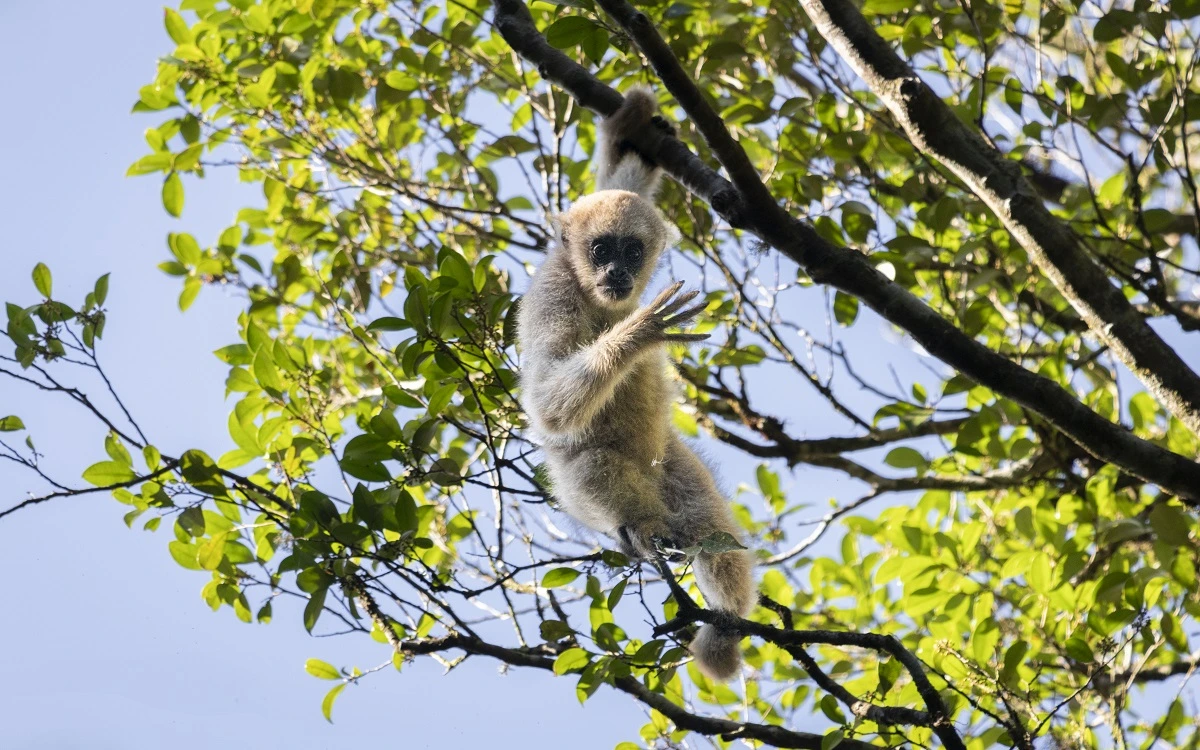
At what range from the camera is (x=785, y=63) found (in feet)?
20.7

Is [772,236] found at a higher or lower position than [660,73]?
lower

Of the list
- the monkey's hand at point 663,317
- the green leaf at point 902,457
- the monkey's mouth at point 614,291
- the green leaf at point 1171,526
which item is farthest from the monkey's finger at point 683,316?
the green leaf at point 1171,526

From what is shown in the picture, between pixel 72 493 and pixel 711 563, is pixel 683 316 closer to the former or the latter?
pixel 711 563

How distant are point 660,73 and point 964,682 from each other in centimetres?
298

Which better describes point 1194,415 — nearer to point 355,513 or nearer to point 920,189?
point 920,189

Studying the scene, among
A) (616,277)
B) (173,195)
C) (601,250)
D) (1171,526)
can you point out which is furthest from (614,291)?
(173,195)

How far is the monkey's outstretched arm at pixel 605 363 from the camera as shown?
438 cm

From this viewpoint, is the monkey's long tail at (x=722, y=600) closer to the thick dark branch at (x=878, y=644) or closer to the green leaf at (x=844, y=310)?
the thick dark branch at (x=878, y=644)

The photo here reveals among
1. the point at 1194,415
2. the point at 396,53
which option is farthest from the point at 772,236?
the point at 396,53

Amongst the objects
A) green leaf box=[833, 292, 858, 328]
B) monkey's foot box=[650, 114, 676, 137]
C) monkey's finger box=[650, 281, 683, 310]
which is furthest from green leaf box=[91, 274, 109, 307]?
green leaf box=[833, 292, 858, 328]

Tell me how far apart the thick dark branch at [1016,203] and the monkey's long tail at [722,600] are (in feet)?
6.26

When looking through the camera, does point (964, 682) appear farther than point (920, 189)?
No

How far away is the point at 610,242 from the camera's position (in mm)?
5012

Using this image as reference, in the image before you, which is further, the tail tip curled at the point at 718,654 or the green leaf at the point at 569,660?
the tail tip curled at the point at 718,654
